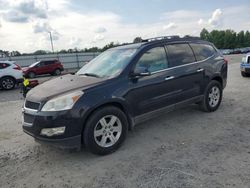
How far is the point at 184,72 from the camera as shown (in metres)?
4.77

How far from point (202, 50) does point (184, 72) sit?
3.47ft

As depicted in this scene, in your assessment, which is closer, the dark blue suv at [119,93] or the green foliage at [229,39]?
the dark blue suv at [119,93]

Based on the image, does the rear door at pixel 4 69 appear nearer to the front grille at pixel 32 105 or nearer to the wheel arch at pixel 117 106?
the front grille at pixel 32 105

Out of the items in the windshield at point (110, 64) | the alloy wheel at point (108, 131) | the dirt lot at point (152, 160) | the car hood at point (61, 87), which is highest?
the windshield at point (110, 64)

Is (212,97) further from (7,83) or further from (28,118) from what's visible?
(7,83)

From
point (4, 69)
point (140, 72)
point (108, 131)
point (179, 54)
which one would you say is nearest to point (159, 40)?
point (179, 54)

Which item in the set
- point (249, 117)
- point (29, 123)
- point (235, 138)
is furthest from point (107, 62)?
point (249, 117)

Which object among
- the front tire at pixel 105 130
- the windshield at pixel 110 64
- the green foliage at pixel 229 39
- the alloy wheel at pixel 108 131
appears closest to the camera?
the front tire at pixel 105 130

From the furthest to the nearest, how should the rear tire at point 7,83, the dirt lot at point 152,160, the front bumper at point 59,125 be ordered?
the rear tire at point 7,83 → the front bumper at point 59,125 → the dirt lot at point 152,160

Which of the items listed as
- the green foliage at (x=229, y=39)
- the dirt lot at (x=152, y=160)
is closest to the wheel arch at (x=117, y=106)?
the dirt lot at (x=152, y=160)

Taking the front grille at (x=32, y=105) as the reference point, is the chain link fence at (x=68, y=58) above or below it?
above

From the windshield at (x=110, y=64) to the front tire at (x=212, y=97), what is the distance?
2238 mm

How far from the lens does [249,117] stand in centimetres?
505

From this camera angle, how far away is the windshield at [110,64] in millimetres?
4078
